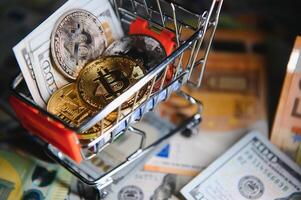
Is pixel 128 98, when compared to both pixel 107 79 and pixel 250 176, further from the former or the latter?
pixel 250 176

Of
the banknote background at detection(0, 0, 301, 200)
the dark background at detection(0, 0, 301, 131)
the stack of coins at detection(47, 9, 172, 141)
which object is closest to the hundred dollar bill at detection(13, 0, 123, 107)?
the stack of coins at detection(47, 9, 172, 141)

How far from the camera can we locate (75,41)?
71cm

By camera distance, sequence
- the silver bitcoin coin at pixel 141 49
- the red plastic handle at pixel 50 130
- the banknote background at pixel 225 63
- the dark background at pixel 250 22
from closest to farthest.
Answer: the red plastic handle at pixel 50 130
the silver bitcoin coin at pixel 141 49
the banknote background at pixel 225 63
the dark background at pixel 250 22

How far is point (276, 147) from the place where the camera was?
31.9 inches

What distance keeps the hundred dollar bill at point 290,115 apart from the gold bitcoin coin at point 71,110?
29 cm

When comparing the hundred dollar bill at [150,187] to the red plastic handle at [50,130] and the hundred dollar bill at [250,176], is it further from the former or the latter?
the red plastic handle at [50,130]

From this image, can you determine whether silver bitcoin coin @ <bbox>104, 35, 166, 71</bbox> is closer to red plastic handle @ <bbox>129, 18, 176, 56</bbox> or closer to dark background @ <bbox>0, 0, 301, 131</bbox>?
red plastic handle @ <bbox>129, 18, 176, 56</bbox>

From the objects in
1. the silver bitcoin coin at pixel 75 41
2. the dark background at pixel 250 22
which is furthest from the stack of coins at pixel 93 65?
the dark background at pixel 250 22

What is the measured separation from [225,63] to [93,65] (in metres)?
0.32

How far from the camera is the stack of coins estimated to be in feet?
2.22

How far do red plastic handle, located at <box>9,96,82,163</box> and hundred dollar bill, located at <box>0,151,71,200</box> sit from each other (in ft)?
0.42

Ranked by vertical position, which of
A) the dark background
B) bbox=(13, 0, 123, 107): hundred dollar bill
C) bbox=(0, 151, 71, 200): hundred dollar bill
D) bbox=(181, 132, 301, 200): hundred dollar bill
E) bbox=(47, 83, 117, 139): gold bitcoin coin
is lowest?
bbox=(181, 132, 301, 200): hundred dollar bill

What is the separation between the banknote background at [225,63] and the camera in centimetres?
82

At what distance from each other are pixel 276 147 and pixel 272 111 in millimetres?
90
